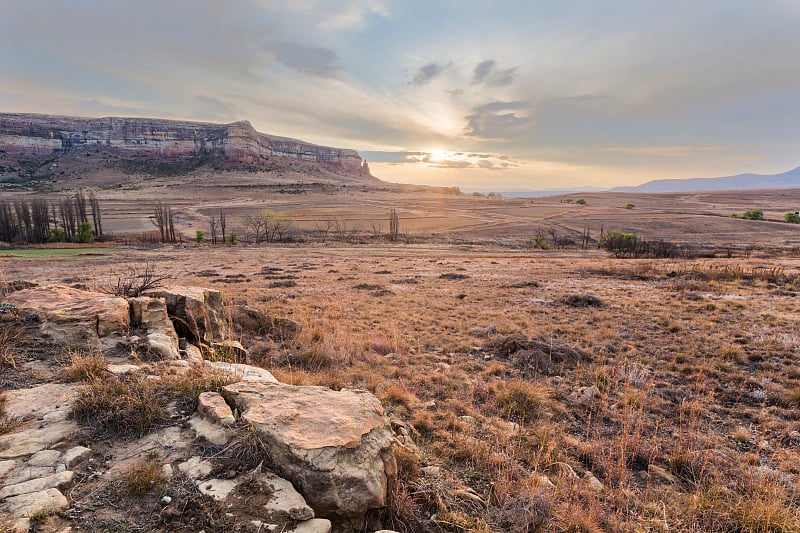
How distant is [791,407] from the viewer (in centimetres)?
667

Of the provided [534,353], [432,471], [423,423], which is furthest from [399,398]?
[534,353]

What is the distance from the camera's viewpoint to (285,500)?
292 cm

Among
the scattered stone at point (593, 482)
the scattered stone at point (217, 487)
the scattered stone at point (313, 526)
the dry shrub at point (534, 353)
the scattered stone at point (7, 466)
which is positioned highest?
the scattered stone at point (7, 466)

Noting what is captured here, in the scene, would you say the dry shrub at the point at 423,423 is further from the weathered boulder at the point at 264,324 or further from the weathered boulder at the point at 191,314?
the weathered boulder at the point at 264,324

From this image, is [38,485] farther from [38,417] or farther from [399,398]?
[399,398]

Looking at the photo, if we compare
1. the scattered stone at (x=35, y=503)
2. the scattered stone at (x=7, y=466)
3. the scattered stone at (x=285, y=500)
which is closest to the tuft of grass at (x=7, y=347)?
the scattered stone at (x=7, y=466)

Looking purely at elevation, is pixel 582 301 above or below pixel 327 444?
below

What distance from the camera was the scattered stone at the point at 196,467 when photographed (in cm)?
311

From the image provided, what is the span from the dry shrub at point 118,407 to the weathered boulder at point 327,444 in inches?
30.6

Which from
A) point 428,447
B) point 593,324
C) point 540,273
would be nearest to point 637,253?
point 540,273

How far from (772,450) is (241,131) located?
726ft

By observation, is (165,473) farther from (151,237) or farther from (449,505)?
(151,237)

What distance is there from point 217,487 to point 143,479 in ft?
1.99

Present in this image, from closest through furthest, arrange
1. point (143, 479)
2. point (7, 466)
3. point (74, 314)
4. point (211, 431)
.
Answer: point (143, 479) → point (7, 466) → point (211, 431) → point (74, 314)
